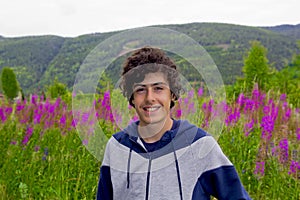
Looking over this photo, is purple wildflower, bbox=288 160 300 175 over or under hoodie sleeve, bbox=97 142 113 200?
under

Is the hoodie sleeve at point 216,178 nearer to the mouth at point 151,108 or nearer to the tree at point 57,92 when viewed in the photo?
the mouth at point 151,108

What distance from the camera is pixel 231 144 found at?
Result: 11.8ft

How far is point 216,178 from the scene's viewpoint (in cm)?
151

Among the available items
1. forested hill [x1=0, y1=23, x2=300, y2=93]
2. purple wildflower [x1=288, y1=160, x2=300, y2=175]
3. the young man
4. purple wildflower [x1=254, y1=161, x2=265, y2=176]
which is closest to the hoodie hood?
the young man

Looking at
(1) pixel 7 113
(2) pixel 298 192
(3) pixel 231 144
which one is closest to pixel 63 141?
(1) pixel 7 113

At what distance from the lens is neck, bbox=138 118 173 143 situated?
161 cm

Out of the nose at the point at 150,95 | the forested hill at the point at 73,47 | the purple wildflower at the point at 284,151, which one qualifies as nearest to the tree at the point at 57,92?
the purple wildflower at the point at 284,151

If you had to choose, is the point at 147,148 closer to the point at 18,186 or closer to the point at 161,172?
the point at 161,172

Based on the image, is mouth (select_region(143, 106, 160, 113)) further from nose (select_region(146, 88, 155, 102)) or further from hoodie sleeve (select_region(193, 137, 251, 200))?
hoodie sleeve (select_region(193, 137, 251, 200))

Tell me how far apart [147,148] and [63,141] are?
2.23 metres

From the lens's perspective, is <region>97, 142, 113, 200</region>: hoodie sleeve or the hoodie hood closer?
the hoodie hood

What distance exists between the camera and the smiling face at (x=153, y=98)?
1536mm

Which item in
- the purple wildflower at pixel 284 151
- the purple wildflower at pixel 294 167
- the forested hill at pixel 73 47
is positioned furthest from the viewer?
the forested hill at pixel 73 47

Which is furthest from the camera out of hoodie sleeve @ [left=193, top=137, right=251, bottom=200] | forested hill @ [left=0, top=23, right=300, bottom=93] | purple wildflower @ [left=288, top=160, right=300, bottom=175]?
forested hill @ [left=0, top=23, right=300, bottom=93]
